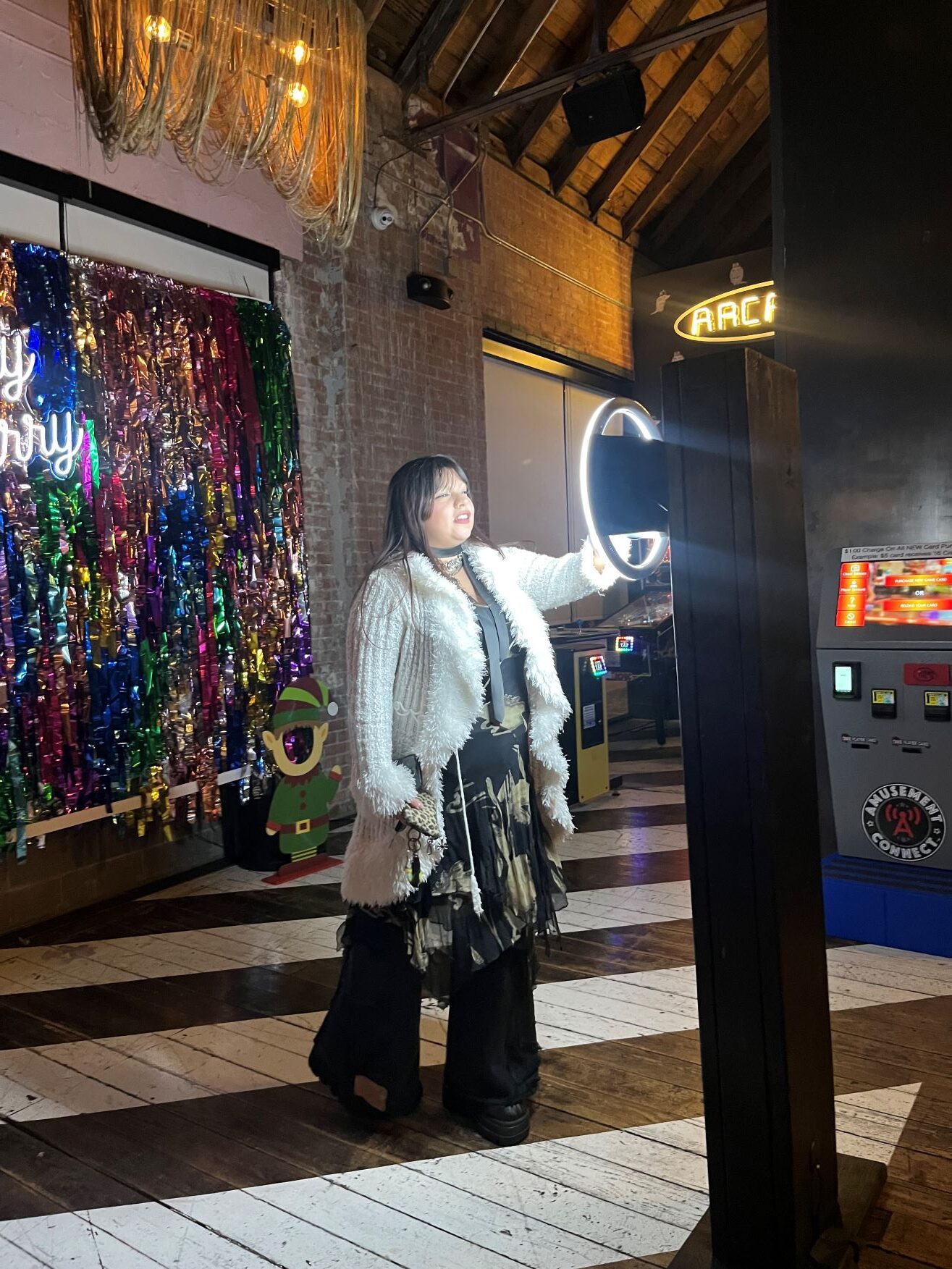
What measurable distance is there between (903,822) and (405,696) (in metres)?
1.90

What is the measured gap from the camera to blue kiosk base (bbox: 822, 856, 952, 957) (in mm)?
3156

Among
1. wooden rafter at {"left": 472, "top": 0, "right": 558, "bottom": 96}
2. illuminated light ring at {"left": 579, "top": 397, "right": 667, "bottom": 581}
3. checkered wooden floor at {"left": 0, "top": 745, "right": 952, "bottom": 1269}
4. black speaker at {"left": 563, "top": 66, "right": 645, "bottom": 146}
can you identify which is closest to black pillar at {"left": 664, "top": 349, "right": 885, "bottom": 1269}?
illuminated light ring at {"left": 579, "top": 397, "right": 667, "bottom": 581}

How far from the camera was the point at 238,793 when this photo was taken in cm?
449

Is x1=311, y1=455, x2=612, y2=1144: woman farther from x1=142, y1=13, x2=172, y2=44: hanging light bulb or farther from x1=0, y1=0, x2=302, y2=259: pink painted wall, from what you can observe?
x1=0, y1=0, x2=302, y2=259: pink painted wall

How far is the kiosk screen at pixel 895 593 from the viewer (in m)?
3.08

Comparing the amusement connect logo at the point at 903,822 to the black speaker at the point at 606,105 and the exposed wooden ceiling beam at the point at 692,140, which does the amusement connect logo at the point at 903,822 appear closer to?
the black speaker at the point at 606,105

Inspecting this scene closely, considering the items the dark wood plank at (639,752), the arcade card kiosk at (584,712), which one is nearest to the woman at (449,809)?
the arcade card kiosk at (584,712)

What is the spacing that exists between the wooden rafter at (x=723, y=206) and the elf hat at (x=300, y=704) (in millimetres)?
6039

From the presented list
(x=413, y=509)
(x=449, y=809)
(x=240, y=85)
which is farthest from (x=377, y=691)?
(x=240, y=85)

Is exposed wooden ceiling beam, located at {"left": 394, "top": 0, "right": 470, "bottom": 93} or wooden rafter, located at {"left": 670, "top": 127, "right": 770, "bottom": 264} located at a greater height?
wooden rafter, located at {"left": 670, "top": 127, "right": 770, "bottom": 264}

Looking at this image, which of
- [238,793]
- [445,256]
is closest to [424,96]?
[445,256]

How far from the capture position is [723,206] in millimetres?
8422

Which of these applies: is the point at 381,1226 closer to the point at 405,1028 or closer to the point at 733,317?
the point at 405,1028

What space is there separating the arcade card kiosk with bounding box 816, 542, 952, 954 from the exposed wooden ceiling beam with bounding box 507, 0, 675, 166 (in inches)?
181
